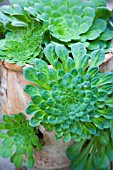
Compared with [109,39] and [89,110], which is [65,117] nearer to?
[89,110]

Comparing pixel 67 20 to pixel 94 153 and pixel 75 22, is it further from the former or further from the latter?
pixel 94 153

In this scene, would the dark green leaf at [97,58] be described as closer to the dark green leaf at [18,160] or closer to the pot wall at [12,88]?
the pot wall at [12,88]

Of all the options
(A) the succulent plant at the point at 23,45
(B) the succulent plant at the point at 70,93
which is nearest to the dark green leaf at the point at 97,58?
(B) the succulent plant at the point at 70,93

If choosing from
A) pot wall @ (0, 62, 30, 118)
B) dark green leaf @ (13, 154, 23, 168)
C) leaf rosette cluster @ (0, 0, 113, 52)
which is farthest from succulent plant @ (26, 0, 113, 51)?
dark green leaf @ (13, 154, 23, 168)

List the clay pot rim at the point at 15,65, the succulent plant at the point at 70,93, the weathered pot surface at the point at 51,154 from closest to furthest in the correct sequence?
the succulent plant at the point at 70,93 → the clay pot rim at the point at 15,65 → the weathered pot surface at the point at 51,154

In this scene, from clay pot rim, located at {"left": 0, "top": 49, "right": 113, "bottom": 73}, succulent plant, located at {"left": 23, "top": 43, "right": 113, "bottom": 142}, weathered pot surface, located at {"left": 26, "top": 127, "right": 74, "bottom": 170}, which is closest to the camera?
succulent plant, located at {"left": 23, "top": 43, "right": 113, "bottom": 142}

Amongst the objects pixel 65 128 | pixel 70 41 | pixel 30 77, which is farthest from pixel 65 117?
pixel 70 41

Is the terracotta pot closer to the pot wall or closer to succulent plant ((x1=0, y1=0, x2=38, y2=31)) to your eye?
the pot wall
